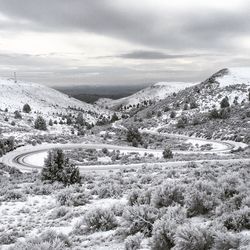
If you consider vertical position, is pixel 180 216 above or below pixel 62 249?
above

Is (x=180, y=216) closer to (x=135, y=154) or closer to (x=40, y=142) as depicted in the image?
(x=135, y=154)

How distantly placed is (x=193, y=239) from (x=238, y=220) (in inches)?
58.7

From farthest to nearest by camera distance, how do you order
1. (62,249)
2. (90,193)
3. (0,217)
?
(90,193), (0,217), (62,249)

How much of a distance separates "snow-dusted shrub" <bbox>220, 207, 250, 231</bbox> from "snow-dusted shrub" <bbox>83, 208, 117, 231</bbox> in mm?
3069

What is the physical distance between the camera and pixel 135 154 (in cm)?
4475

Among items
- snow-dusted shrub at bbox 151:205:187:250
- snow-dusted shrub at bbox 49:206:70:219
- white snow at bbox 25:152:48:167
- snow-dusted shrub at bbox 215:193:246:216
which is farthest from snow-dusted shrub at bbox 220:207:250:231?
white snow at bbox 25:152:48:167

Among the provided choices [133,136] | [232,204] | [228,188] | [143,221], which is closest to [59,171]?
[228,188]

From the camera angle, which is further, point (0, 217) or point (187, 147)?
point (187, 147)

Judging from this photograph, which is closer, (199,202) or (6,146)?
(199,202)

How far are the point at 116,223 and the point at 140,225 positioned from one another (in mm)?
1154

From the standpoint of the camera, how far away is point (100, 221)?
9656mm

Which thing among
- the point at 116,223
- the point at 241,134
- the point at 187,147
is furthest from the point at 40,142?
the point at 116,223

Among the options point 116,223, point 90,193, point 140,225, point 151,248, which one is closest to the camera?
point 151,248

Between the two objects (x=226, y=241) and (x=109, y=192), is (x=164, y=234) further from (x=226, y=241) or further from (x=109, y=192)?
(x=109, y=192)
